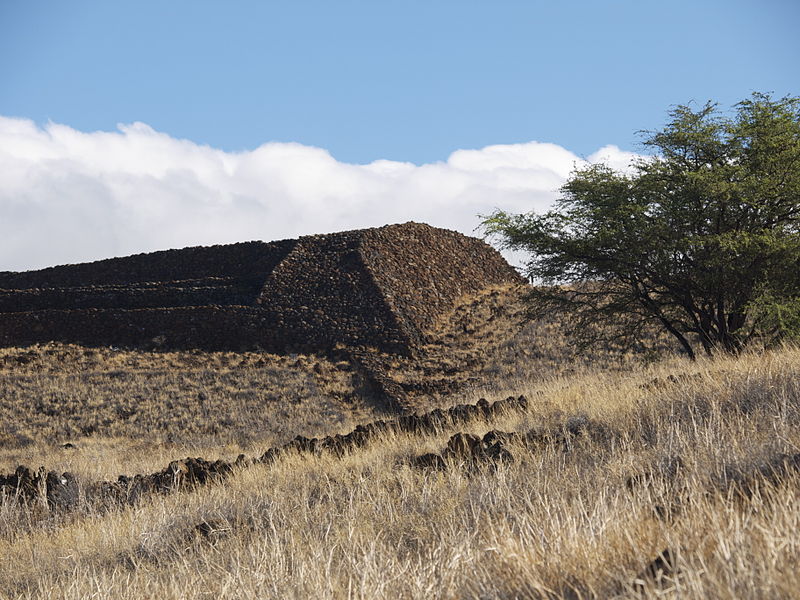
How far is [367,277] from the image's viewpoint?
33.7 meters

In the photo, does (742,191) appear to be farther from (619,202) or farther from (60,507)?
(60,507)

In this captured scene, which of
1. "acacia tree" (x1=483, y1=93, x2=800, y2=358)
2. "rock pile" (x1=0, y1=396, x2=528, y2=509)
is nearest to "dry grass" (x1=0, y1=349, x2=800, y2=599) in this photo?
"rock pile" (x1=0, y1=396, x2=528, y2=509)

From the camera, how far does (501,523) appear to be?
5.01m

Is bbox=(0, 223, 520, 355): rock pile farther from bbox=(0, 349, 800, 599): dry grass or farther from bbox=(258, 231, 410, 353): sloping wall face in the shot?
bbox=(0, 349, 800, 599): dry grass

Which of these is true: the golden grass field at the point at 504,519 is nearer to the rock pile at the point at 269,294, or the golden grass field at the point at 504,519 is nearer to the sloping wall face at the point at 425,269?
the rock pile at the point at 269,294

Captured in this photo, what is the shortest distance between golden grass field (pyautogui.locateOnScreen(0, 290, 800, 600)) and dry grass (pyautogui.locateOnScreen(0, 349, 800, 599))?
0.07ft

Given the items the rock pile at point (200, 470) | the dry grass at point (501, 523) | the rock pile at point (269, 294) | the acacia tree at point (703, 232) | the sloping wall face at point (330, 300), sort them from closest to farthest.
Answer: the dry grass at point (501, 523) → the rock pile at point (200, 470) → the acacia tree at point (703, 232) → the sloping wall face at point (330, 300) → the rock pile at point (269, 294)

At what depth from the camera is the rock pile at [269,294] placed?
103 feet

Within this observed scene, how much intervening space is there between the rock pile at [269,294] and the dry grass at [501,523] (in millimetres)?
20364

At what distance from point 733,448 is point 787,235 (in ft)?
43.8


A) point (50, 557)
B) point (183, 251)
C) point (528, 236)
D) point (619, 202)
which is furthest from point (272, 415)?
point (183, 251)

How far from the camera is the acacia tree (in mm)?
16016

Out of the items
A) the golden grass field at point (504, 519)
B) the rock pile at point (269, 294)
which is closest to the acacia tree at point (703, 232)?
the golden grass field at point (504, 519)

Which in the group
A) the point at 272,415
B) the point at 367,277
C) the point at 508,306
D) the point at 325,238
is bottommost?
the point at 272,415
